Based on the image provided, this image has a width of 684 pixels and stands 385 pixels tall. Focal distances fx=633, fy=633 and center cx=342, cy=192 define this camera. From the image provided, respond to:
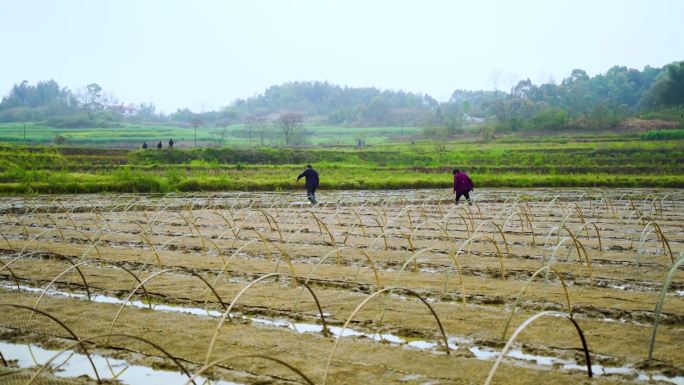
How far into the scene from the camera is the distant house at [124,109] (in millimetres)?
102062

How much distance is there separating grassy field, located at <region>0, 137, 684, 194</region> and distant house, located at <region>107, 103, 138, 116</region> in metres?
69.0

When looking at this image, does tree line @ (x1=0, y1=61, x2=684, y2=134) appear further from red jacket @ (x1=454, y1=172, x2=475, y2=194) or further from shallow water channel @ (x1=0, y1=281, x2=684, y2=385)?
shallow water channel @ (x1=0, y1=281, x2=684, y2=385)

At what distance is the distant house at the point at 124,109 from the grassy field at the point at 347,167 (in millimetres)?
69021

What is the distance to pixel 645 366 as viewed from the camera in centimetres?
501

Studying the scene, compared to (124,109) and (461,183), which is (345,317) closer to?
(461,183)

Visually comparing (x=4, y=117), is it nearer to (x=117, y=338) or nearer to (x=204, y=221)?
(x=204, y=221)

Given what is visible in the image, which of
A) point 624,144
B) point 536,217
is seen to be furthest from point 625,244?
point 624,144

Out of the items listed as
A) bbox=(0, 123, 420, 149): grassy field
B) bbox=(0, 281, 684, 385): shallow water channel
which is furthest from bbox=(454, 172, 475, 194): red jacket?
bbox=(0, 123, 420, 149): grassy field

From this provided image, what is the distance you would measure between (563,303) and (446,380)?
111 inches

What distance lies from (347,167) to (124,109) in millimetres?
83181

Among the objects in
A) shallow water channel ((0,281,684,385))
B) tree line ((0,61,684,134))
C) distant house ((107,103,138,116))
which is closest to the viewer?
shallow water channel ((0,281,684,385))

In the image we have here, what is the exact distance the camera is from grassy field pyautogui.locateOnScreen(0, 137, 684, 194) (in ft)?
83.4

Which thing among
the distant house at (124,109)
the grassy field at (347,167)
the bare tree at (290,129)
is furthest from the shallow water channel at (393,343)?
the distant house at (124,109)

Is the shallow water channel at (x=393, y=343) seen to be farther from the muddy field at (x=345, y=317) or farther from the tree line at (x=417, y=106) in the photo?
the tree line at (x=417, y=106)
